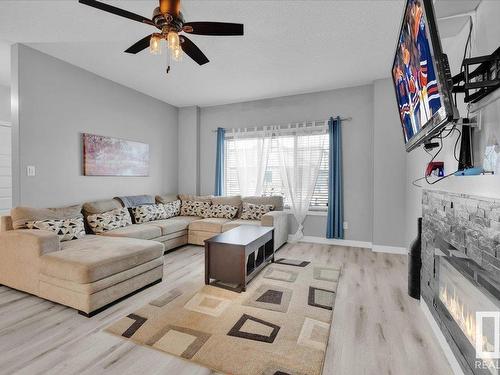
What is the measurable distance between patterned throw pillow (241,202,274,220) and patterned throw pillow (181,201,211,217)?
0.78m

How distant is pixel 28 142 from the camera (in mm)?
3059

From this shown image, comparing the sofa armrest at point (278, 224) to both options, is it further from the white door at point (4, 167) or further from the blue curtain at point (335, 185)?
the white door at point (4, 167)

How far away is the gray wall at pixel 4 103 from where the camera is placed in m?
4.30

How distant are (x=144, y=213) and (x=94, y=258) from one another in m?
1.88

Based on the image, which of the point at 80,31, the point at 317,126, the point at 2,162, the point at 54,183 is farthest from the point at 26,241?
the point at 317,126

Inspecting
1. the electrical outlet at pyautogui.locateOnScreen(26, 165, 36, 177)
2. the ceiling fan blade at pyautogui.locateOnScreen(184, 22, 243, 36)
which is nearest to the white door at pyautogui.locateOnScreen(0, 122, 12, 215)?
the electrical outlet at pyautogui.locateOnScreen(26, 165, 36, 177)

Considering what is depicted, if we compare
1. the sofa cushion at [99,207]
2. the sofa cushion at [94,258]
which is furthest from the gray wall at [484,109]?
the sofa cushion at [99,207]

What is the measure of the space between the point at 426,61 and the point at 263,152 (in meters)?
3.69

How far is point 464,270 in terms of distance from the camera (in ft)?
4.83

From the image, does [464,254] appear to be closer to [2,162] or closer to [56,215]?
[56,215]

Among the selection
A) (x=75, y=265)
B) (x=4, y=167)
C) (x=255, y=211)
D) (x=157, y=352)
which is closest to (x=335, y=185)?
(x=255, y=211)

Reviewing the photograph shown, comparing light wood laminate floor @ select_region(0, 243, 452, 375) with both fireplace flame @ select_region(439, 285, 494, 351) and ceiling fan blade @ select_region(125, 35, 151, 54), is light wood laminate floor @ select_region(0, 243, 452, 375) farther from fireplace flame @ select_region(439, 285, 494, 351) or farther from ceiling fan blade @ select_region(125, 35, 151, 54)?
ceiling fan blade @ select_region(125, 35, 151, 54)

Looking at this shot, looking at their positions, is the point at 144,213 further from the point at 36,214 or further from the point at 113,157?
the point at 36,214

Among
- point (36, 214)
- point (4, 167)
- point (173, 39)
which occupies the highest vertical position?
point (173, 39)
